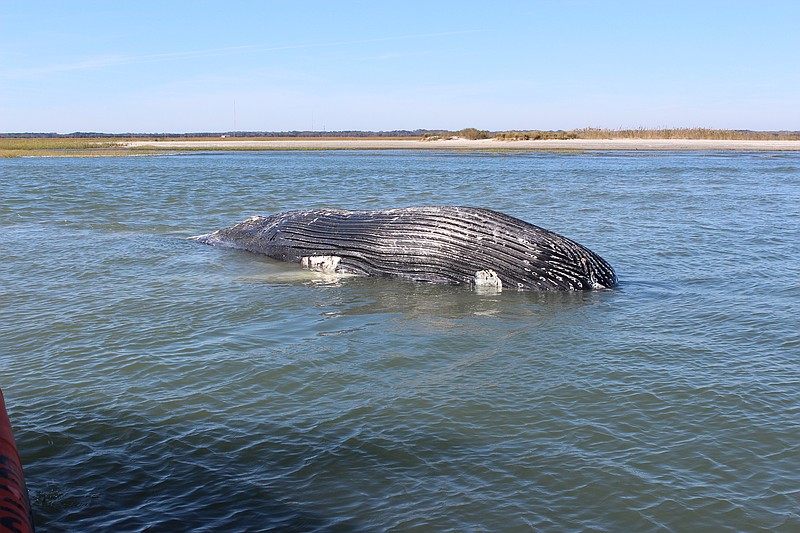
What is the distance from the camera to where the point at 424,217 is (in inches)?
382

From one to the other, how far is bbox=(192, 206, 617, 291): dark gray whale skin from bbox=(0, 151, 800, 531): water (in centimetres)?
29

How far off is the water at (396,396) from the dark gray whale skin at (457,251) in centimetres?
29

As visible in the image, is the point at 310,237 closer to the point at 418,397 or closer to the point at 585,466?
the point at 418,397

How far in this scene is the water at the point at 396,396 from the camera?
4.40m

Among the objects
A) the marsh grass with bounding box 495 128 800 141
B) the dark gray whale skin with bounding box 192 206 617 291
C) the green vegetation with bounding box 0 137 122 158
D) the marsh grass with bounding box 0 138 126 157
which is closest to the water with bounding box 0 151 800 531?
the dark gray whale skin with bounding box 192 206 617 291

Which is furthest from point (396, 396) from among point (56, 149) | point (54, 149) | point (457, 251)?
point (56, 149)

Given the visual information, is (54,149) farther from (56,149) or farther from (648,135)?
(648,135)

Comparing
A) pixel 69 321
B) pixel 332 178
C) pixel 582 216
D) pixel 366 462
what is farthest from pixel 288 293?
pixel 332 178

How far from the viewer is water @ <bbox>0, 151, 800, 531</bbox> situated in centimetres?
440

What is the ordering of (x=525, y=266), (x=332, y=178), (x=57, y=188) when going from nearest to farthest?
(x=525, y=266)
(x=57, y=188)
(x=332, y=178)

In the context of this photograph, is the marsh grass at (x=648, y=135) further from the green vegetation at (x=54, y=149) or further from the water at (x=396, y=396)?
the water at (x=396, y=396)

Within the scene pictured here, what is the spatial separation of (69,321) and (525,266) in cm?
520

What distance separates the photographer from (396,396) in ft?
19.5

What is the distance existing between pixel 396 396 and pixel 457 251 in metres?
3.74
